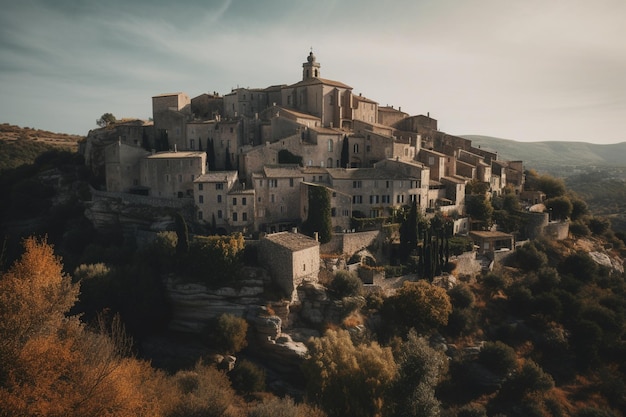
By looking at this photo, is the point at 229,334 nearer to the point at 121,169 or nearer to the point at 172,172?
the point at 172,172

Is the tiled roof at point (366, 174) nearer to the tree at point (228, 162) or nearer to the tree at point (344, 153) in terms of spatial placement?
the tree at point (344, 153)

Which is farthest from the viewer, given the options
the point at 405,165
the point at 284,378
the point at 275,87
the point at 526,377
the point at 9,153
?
the point at 9,153

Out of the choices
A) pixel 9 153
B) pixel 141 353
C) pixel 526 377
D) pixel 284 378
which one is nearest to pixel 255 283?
pixel 284 378

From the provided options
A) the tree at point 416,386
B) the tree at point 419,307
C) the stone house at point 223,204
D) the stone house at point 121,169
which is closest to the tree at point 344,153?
the stone house at point 223,204

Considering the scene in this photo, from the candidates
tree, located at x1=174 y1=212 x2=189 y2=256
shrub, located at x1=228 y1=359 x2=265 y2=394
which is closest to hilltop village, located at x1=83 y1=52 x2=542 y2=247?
tree, located at x1=174 y1=212 x2=189 y2=256

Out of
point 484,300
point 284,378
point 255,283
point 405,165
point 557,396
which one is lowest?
point 557,396

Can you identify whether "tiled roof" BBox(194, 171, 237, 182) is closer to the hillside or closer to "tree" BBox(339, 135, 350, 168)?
"tree" BBox(339, 135, 350, 168)

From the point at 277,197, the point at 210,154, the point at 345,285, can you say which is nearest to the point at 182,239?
the point at 277,197

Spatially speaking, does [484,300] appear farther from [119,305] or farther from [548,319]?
[119,305]
